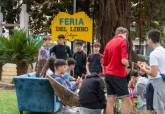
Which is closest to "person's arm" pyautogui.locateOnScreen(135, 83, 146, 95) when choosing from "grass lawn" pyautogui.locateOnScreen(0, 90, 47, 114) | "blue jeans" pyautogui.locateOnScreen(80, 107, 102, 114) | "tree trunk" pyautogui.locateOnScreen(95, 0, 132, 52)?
"blue jeans" pyautogui.locateOnScreen(80, 107, 102, 114)

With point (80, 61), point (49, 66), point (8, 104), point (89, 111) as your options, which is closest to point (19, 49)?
point (80, 61)

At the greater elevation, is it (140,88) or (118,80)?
(118,80)

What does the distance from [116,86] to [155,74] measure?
1384mm

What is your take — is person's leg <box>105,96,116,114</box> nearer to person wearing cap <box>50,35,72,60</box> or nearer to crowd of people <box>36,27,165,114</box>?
crowd of people <box>36,27,165,114</box>

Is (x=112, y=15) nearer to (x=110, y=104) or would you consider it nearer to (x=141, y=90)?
(x=141, y=90)

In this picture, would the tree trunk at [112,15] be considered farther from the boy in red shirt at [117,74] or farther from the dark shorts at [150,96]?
the dark shorts at [150,96]

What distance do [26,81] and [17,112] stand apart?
110cm

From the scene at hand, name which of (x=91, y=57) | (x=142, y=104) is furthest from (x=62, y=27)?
(x=142, y=104)

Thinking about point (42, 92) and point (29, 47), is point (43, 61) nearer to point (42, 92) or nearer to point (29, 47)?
point (42, 92)

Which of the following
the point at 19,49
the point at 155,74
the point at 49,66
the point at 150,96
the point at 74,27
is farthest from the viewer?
the point at 74,27

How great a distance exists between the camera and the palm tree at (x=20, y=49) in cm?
1642

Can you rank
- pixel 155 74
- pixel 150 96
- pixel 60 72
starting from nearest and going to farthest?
pixel 155 74
pixel 150 96
pixel 60 72

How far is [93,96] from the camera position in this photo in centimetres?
755

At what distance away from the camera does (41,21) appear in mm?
25125
